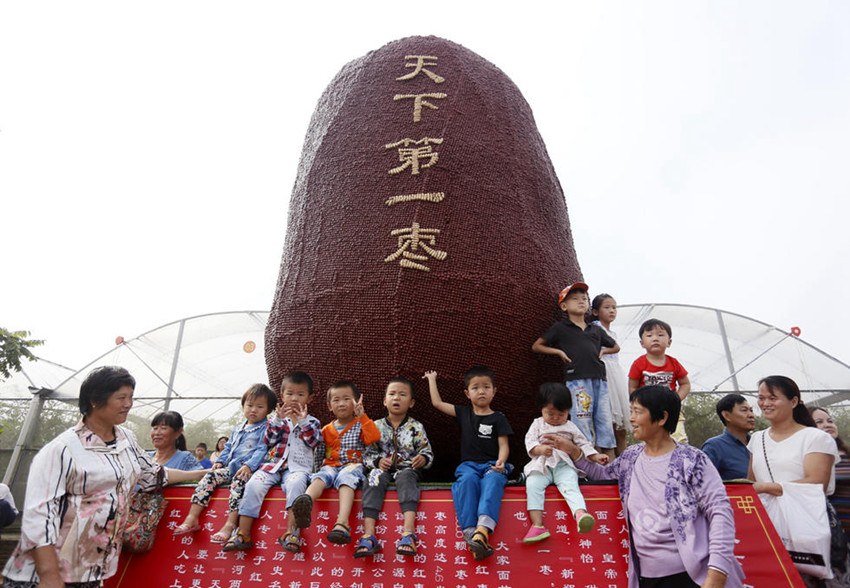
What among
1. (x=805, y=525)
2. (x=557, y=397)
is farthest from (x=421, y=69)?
(x=805, y=525)

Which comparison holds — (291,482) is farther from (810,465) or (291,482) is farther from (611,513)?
(810,465)

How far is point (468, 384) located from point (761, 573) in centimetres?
157

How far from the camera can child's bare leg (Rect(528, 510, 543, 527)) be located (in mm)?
2574

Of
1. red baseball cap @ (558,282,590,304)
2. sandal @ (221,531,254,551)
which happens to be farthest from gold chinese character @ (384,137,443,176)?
sandal @ (221,531,254,551)

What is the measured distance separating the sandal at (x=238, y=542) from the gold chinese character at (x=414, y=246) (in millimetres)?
1774

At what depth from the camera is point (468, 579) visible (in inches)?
97.6

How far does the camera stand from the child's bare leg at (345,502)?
8.55 ft

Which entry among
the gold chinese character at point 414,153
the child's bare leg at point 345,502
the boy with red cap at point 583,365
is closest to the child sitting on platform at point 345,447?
the child's bare leg at point 345,502

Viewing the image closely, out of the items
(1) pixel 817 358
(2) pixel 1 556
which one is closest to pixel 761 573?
(1) pixel 817 358

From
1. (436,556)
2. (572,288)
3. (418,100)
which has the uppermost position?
(418,100)

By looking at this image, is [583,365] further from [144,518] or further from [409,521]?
[144,518]

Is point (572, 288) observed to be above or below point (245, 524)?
above

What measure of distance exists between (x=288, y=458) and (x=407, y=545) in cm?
85

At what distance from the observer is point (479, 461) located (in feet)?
9.78
